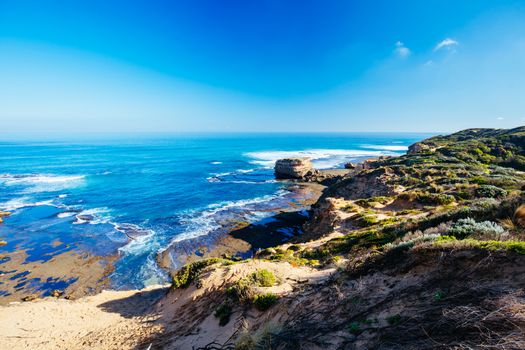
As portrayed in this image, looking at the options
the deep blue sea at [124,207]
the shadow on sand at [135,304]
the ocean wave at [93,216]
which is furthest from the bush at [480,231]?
the ocean wave at [93,216]

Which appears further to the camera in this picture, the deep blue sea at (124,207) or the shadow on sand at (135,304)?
the deep blue sea at (124,207)

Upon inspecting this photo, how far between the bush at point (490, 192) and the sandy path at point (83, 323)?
77.5ft

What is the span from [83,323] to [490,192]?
28.0m

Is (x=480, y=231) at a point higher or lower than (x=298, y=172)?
higher

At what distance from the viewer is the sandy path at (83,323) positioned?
10328mm

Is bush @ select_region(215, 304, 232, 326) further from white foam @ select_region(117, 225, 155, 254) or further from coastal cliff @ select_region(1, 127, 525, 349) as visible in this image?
white foam @ select_region(117, 225, 155, 254)

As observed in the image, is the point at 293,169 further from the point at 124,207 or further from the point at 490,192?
the point at 490,192

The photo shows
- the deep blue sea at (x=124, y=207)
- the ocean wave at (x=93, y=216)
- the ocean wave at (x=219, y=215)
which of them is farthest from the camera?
the ocean wave at (x=93, y=216)

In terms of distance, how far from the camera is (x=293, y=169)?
59500mm

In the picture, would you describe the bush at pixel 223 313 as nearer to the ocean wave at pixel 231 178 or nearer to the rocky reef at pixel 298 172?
the ocean wave at pixel 231 178

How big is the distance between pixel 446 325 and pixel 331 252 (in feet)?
31.0

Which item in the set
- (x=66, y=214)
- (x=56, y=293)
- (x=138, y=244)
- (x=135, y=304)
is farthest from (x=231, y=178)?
(x=135, y=304)

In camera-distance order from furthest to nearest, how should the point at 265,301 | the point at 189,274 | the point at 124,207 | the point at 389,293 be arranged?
the point at 124,207
the point at 189,274
the point at 265,301
the point at 389,293

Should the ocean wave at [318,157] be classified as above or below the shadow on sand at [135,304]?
above
